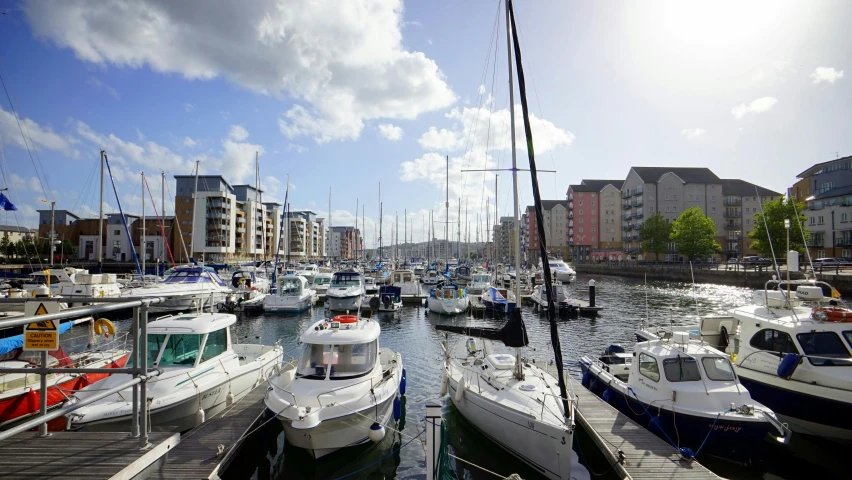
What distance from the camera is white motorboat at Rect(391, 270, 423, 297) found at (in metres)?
44.6

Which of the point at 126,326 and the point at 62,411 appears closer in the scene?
the point at 62,411

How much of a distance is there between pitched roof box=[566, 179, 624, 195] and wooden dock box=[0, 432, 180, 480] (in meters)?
119

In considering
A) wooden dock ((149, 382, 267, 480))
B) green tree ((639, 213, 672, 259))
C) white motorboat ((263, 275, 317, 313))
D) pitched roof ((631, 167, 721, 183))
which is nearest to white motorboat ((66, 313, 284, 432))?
wooden dock ((149, 382, 267, 480))

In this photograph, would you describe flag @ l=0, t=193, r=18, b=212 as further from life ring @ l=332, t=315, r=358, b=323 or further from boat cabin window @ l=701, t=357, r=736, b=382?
boat cabin window @ l=701, t=357, r=736, b=382

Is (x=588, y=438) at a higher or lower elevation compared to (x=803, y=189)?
lower

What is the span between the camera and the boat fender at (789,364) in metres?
11.3

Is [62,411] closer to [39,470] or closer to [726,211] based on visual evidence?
[39,470]

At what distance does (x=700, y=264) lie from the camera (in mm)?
76250

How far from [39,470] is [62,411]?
1.22 m

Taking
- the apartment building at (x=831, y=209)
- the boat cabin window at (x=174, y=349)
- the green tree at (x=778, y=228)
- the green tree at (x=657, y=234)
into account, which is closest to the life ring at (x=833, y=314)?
the boat cabin window at (x=174, y=349)

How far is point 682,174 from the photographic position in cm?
10006

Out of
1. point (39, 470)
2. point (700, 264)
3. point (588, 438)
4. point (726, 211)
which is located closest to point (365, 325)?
point (588, 438)

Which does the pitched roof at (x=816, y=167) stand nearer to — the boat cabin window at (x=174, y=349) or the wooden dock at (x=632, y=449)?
the wooden dock at (x=632, y=449)

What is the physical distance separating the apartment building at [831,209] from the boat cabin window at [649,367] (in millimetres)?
74280
